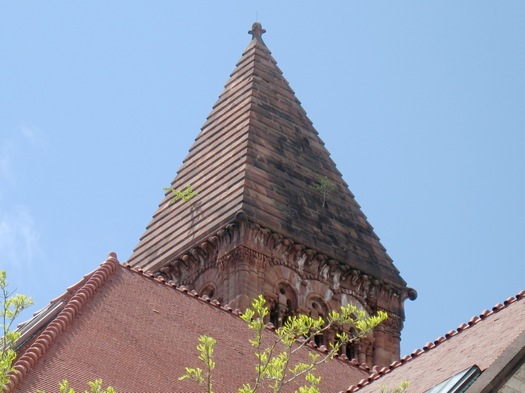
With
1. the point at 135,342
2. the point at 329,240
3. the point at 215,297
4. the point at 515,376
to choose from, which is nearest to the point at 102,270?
the point at 135,342

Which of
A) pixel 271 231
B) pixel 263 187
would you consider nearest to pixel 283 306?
pixel 271 231

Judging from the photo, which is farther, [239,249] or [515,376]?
[239,249]

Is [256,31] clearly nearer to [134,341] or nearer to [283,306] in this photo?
[283,306]

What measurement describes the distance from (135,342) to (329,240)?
1475 centimetres

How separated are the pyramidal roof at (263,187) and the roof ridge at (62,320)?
11.3 meters

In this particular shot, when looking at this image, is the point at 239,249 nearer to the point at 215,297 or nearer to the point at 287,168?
the point at 215,297

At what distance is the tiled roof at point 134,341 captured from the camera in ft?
70.1

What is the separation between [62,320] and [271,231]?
13828 millimetres

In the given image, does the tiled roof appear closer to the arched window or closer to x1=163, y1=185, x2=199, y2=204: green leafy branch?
the arched window

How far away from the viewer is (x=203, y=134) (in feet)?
136

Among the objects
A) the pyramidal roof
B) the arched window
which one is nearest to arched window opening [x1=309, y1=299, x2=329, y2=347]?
the arched window

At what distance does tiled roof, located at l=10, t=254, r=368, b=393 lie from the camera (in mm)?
21359

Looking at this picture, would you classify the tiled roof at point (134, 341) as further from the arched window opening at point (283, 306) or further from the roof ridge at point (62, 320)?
the arched window opening at point (283, 306)

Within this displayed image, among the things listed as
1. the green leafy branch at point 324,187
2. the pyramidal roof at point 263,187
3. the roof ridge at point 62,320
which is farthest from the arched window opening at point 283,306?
the roof ridge at point 62,320
